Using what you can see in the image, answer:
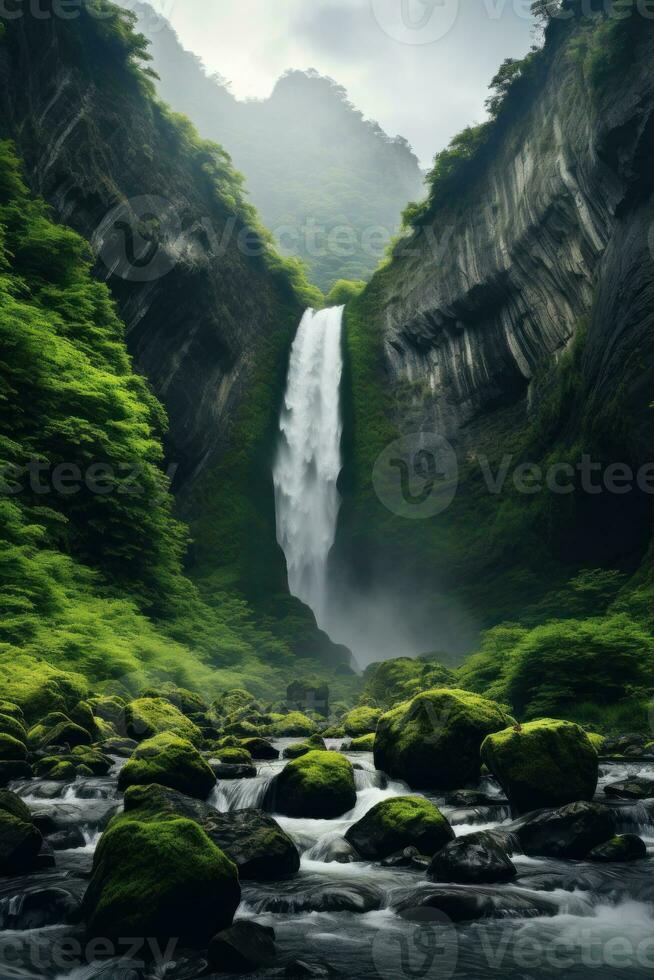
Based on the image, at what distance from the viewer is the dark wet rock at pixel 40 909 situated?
4.92m

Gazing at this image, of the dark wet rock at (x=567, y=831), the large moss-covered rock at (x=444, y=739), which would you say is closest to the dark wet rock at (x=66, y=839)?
the large moss-covered rock at (x=444, y=739)

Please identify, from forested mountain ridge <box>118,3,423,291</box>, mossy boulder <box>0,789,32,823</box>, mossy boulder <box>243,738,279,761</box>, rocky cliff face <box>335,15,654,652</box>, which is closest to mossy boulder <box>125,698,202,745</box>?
mossy boulder <box>243,738,279,761</box>

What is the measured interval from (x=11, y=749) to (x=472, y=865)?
236 inches

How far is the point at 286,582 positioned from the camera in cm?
3100

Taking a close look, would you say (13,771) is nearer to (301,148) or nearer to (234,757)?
(234,757)

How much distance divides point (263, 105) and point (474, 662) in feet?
405

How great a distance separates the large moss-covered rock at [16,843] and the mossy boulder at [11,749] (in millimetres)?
2711

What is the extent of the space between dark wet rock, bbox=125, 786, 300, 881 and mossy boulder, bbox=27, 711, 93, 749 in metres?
4.07

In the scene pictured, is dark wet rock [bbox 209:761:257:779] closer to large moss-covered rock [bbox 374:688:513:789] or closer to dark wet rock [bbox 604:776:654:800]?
large moss-covered rock [bbox 374:688:513:789]

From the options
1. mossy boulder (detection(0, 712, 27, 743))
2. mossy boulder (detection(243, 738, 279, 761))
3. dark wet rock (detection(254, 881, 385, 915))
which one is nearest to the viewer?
dark wet rock (detection(254, 881, 385, 915))

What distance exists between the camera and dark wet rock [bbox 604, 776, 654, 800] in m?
7.93

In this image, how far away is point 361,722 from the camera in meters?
14.1

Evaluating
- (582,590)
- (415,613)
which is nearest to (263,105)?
(415,613)

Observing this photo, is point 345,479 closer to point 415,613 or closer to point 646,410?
point 415,613
